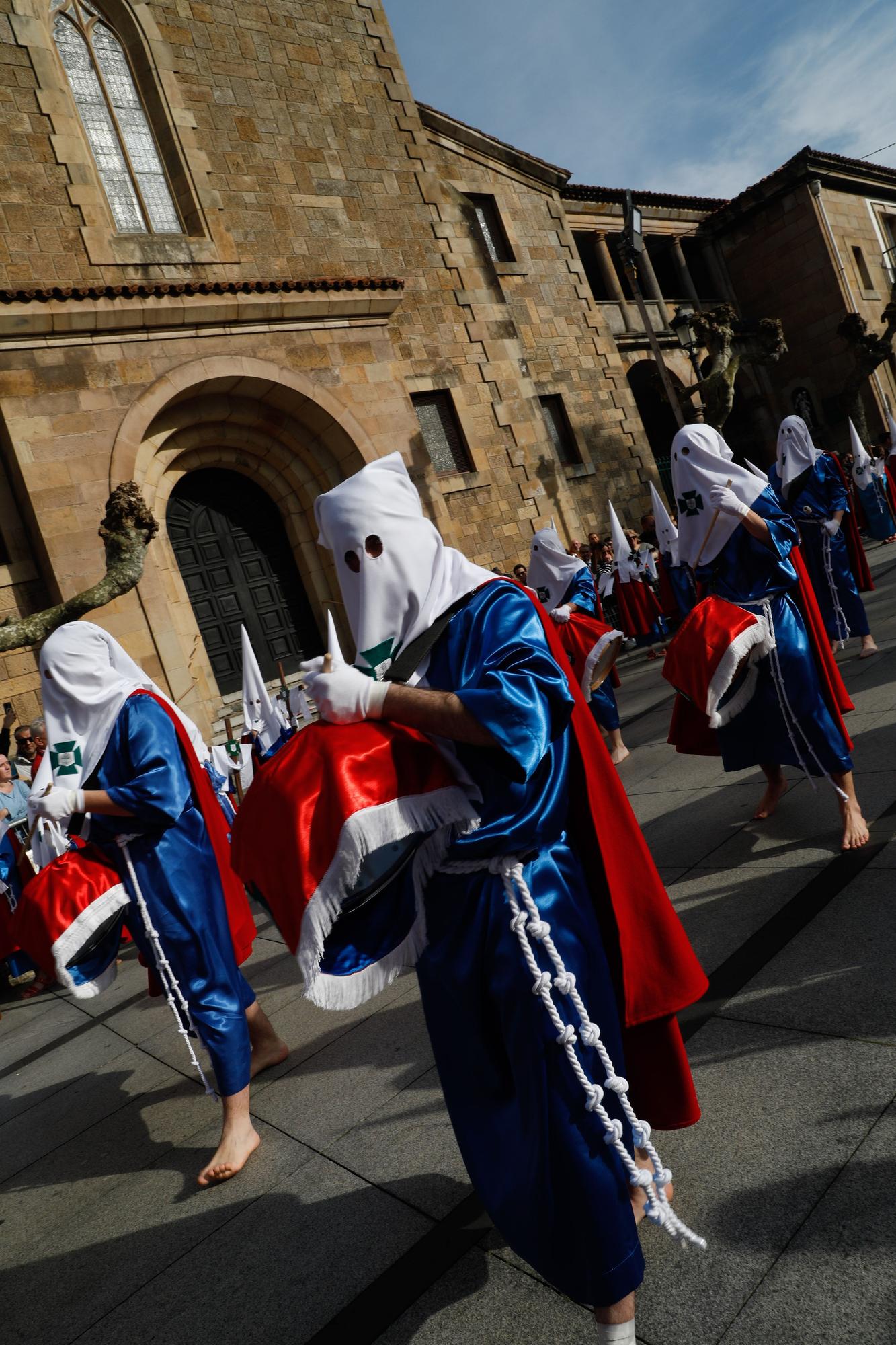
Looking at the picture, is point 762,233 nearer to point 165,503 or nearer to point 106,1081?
point 165,503

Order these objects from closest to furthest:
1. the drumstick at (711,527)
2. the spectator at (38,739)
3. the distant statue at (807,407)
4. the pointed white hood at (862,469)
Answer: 1. the drumstick at (711,527)
2. the spectator at (38,739)
3. the pointed white hood at (862,469)
4. the distant statue at (807,407)

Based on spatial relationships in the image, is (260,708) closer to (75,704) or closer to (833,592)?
(75,704)

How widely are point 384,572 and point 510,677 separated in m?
0.42

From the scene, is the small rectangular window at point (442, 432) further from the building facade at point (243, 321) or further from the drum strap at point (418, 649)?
the drum strap at point (418, 649)

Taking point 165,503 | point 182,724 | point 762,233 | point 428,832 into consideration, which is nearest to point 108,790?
point 182,724

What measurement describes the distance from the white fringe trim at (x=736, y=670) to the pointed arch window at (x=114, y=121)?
40.2 ft

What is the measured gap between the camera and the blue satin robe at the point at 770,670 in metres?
4.25

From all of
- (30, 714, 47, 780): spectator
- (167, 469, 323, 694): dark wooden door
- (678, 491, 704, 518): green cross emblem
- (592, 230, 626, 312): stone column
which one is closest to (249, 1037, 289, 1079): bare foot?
(678, 491, 704, 518): green cross emblem

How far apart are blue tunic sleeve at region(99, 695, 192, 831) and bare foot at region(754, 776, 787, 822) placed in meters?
3.06

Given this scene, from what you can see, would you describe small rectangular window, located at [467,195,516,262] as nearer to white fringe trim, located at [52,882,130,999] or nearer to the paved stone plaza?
the paved stone plaza

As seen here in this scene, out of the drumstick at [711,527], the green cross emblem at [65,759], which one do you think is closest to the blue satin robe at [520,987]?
the green cross emblem at [65,759]

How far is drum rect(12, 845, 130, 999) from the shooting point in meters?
3.25

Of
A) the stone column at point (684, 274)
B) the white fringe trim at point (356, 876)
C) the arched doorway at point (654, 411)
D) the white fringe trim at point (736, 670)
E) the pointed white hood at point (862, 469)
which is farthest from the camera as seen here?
the stone column at point (684, 274)

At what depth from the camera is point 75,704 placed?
341 cm
